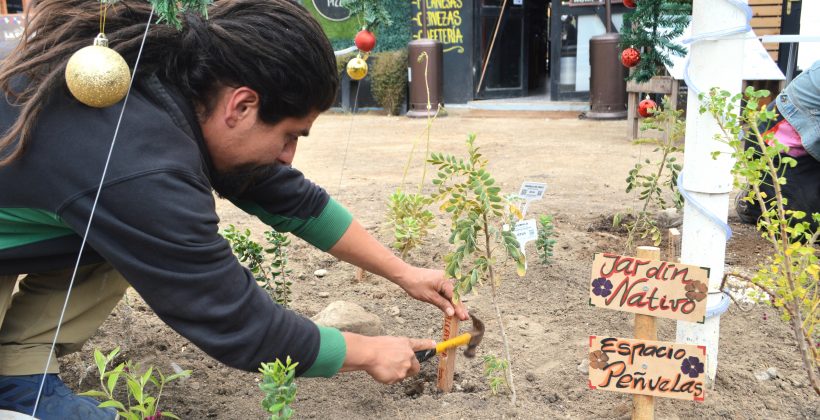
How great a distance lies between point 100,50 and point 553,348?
1.70 m

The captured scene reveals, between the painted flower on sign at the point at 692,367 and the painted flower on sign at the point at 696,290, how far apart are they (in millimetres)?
140

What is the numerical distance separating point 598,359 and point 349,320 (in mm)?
859

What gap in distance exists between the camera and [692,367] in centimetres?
173

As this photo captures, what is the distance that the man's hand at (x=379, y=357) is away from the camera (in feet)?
5.74

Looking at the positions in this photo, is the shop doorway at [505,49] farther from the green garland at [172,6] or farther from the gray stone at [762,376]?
the green garland at [172,6]

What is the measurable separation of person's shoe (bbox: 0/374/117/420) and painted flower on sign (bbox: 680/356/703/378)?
141 cm

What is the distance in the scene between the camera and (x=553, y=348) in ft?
8.02

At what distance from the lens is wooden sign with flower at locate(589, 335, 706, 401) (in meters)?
1.73

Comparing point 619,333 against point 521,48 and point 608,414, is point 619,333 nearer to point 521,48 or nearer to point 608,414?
point 608,414

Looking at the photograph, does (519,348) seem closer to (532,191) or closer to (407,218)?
(532,191)

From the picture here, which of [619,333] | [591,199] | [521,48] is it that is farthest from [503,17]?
[619,333]

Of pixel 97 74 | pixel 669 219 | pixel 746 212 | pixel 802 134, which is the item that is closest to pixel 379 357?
pixel 97 74

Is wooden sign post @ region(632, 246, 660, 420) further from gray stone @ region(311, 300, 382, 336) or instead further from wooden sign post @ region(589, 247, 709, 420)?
gray stone @ region(311, 300, 382, 336)

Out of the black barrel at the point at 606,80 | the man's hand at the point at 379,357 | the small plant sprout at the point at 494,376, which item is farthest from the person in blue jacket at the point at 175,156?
the black barrel at the point at 606,80
